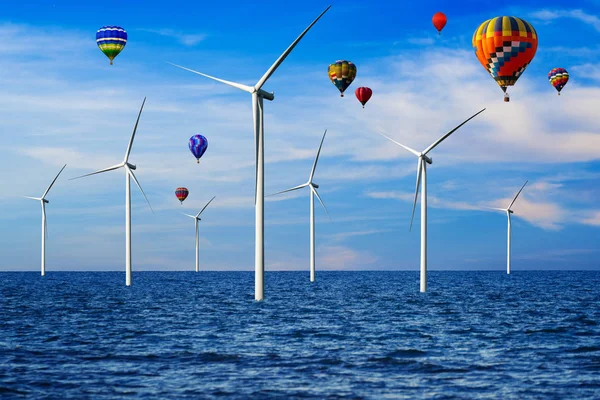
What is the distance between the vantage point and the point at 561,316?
61.0 meters

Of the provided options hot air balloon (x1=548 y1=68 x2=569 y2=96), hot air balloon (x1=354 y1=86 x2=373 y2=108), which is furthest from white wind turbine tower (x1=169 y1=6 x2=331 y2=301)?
hot air balloon (x1=548 y1=68 x2=569 y2=96)

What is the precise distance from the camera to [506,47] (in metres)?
70.9

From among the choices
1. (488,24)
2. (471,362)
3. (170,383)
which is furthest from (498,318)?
(170,383)

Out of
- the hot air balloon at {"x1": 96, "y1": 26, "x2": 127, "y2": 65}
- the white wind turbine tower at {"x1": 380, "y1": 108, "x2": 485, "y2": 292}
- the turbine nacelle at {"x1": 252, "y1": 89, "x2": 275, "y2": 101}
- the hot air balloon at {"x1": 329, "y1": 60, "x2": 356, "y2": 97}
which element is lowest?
the white wind turbine tower at {"x1": 380, "y1": 108, "x2": 485, "y2": 292}

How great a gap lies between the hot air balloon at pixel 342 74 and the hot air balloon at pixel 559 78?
95.4 feet

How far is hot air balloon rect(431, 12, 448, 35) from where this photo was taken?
92.8 m

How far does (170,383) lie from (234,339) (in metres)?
13.6

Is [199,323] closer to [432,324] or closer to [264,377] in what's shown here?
[432,324]

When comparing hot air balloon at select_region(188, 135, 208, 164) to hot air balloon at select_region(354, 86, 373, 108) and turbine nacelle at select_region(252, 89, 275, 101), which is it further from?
turbine nacelle at select_region(252, 89, 275, 101)

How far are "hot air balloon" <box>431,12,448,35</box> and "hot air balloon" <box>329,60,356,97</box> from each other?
507 inches

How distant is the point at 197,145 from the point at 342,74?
26290 millimetres

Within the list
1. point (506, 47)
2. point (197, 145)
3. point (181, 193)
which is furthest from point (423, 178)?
point (181, 193)

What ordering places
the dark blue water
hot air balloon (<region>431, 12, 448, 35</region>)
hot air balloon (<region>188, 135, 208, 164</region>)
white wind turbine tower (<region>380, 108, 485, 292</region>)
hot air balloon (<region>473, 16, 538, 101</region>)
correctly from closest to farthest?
the dark blue water → hot air balloon (<region>473, 16, 538, 101</region>) → white wind turbine tower (<region>380, 108, 485, 292</region>) → hot air balloon (<region>431, 12, 448, 35</region>) → hot air balloon (<region>188, 135, 208, 164</region>)

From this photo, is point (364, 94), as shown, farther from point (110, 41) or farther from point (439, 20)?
point (110, 41)
